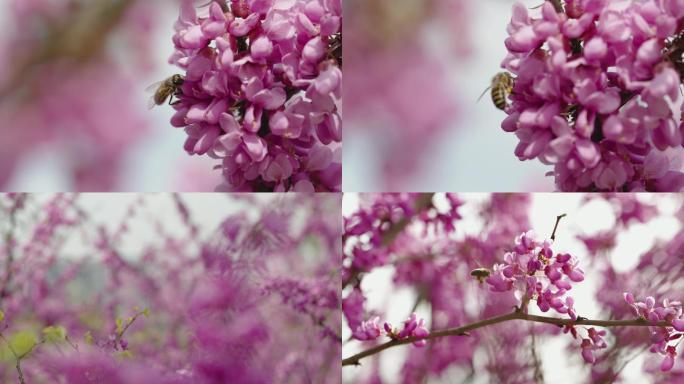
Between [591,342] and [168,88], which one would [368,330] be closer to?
[591,342]

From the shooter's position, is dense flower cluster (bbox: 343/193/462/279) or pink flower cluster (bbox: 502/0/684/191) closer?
pink flower cluster (bbox: 502/0/684/191)

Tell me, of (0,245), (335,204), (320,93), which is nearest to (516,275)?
(335,204)

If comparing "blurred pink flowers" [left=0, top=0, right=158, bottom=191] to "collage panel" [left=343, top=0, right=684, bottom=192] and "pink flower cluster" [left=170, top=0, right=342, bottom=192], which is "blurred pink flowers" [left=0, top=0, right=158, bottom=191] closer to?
"pink flower cluster" [left=170, top=0, right=342, bottom=192]

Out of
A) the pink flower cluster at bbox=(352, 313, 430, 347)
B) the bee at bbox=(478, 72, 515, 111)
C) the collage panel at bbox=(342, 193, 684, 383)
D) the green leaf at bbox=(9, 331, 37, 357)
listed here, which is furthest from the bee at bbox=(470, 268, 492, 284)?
the green leaf at bbox=(9, 331, 37, 357)

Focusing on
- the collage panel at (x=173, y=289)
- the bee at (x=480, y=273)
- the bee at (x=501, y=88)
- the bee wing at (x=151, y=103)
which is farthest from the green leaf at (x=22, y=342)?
the bee at (x=501, y=88)

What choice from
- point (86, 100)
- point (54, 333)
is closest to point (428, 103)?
point (86, 100)

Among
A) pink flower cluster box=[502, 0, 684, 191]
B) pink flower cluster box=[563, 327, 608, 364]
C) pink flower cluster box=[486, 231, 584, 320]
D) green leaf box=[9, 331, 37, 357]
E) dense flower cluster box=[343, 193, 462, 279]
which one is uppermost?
pink flower cluster box=[502, 0, 684, 191]

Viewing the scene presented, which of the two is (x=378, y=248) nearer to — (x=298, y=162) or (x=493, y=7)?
(x=298, y=162)
